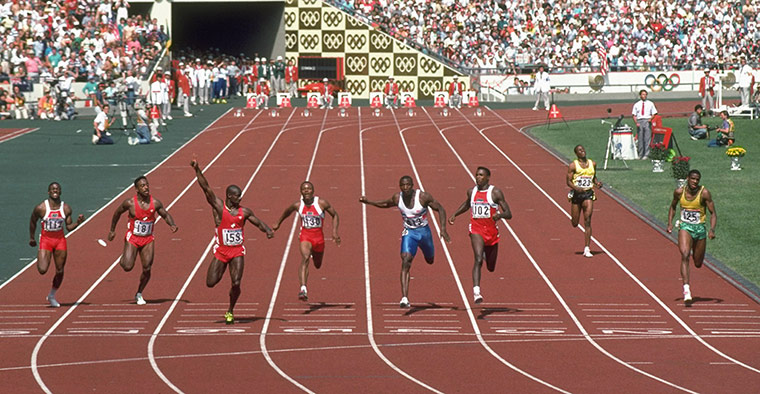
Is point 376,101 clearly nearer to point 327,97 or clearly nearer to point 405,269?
point 327,97

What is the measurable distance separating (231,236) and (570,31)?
151ft

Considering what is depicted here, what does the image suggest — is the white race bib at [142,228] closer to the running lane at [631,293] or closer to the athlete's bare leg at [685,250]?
the running lane at [631,293]

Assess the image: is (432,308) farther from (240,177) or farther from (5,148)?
(5,148)

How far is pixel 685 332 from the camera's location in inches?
595

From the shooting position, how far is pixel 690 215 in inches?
652

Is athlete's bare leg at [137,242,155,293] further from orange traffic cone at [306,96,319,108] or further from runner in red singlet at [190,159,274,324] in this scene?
orange traffic cone at [306,96,319,108]

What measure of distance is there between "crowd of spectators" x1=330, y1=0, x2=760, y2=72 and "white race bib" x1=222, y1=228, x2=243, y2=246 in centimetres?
4268

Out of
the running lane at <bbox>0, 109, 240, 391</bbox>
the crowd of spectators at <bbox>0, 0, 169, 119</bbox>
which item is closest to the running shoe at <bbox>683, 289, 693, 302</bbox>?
the running lane at <bbox>0, 109, 240, 391</bbox>

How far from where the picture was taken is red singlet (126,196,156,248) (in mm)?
16594

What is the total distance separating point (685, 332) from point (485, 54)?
143 ft

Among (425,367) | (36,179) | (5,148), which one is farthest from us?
(5,148)

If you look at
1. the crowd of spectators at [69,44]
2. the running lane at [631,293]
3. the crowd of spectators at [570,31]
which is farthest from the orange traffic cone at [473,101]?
the running lane at [631,293]

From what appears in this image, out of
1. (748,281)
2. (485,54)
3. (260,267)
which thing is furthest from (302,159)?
(485,54)

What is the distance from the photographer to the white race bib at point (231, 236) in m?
15.5
